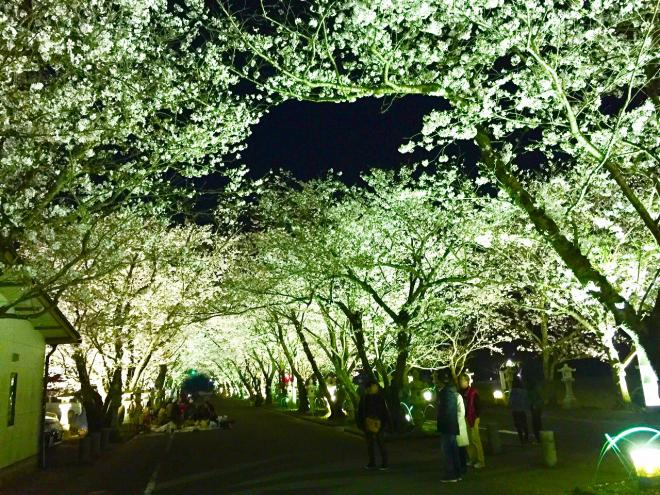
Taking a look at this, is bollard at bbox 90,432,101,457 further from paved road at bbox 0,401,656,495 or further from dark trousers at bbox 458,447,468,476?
dark trousers at bbox 458,447,468,476

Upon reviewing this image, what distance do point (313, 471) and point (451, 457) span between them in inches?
129

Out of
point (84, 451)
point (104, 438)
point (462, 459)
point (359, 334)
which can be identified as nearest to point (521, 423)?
point (462, 459)

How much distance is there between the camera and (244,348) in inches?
1886

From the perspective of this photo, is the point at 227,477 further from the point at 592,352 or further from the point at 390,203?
the point at 592,352

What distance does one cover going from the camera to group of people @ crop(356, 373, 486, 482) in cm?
1030

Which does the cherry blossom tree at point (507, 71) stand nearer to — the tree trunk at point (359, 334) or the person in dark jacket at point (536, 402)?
the person in dark jacket at point (536, 402)

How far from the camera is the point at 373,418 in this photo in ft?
39.3

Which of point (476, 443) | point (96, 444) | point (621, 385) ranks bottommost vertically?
point (476, 443)

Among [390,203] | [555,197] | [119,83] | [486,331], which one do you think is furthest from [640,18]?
[486,331]

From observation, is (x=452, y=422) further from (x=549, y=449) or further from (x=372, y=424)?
(x=372, y=424)

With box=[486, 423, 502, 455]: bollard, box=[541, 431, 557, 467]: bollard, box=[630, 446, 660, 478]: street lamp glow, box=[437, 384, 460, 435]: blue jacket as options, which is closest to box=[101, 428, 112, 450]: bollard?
box=[486, 423, 502, 455]: bollard

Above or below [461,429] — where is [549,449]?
below

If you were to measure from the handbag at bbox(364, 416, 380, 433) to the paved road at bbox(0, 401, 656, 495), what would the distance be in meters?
0.81

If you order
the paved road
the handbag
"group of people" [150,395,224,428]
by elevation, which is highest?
"group of people" [150,395,224,428]
